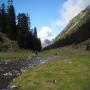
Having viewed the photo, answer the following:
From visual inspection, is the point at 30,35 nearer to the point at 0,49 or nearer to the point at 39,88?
the point at 0,49

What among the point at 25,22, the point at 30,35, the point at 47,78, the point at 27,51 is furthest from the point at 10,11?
the point at 47,78

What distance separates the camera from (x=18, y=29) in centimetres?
17700

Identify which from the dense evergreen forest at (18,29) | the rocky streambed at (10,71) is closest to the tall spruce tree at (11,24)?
the dense evergreen forest at (18,29)

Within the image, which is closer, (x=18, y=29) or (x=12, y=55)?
(x=12, y=55)

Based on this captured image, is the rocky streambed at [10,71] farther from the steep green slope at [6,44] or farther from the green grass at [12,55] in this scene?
the steep green slope at [6,44]

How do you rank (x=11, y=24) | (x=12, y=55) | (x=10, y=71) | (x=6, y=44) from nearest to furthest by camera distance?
1. (x=10, y=71)
2. (x=12, y=55)
3. (x=6, y=44)
4. (x=11, y=24)

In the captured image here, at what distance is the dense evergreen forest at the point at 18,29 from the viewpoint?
16712 cm

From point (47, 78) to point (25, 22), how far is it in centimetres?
14376

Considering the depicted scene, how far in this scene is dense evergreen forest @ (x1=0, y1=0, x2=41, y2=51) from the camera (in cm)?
16712

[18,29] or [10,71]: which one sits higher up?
[18,29]

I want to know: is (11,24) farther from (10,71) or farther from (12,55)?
(10,71)

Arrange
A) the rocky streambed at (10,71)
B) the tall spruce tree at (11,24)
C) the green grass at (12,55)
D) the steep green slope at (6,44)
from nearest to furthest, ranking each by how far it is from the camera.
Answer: the rocky streambed at (10,71)
the green grass at (12,55)
the steep green slope at (6,44)
the tall spruce tree at (11,24)

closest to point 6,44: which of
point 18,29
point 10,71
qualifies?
point 18,29

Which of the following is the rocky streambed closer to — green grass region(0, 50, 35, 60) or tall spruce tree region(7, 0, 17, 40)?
green grass region(0, 50, 35, 60)
